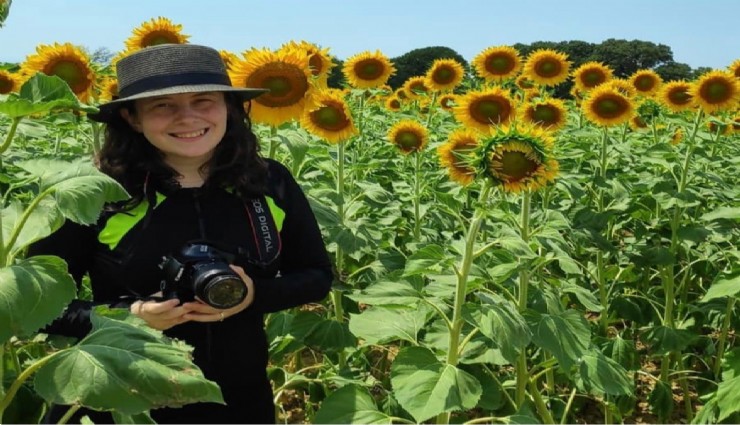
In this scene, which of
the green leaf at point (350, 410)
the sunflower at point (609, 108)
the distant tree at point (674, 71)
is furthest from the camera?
the distant tree at point (674, 71)

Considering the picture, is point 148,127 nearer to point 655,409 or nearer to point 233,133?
point 233,133

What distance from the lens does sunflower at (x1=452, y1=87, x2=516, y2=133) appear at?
3586 millimetres

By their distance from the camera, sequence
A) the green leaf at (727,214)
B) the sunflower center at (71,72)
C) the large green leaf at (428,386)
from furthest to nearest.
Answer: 1. the sunflower center at (71,72)
2. the green leaf at (727,214)
3. the large green leaf at (428,386)

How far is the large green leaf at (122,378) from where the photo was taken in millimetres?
1084

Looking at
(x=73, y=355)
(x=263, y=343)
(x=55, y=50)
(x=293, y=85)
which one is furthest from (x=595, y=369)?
(x=55, y=50)

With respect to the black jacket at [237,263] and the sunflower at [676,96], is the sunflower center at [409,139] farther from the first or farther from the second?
the sunflower at [676,96]

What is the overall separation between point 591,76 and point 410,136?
254 cm

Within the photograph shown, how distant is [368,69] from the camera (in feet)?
18.1

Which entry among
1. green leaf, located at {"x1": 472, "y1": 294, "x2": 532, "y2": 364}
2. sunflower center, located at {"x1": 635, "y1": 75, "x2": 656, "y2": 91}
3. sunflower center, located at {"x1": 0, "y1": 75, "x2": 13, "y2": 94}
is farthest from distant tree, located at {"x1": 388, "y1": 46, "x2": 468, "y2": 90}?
green leaf, located at {"x1": 472, "y1": 294, "x2": 532, "y2": 364}

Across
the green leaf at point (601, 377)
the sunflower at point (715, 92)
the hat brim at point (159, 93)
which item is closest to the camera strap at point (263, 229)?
the hat brim at point (159, 93)

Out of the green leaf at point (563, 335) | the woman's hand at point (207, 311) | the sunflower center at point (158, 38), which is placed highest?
the sunflower center at point (158, 38)

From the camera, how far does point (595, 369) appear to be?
8.07 ft

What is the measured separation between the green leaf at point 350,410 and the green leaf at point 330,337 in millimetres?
752

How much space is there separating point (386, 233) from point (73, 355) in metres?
2.73
